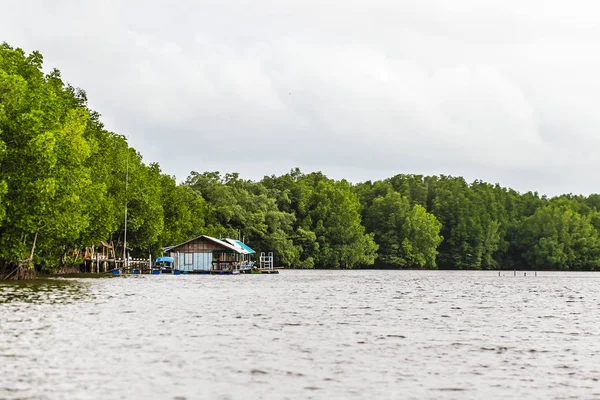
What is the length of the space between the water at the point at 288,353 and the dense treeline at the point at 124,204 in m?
23.9

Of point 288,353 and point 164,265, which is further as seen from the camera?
point 164,265

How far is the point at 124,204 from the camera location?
345ft

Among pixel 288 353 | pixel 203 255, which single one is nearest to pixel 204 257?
pixel 203 255

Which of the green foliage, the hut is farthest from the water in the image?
the green foliage

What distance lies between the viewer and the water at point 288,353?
18.6m

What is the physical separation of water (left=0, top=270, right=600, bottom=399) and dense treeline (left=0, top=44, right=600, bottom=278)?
78.5ft

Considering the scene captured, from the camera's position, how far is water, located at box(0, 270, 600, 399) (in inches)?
733

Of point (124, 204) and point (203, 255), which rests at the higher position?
point (124, 204)

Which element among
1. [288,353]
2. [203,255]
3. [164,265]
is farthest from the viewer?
[164,265]

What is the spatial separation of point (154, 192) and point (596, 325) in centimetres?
8632

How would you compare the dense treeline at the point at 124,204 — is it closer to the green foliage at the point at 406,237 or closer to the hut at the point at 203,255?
the green foliage at the point at 406,237

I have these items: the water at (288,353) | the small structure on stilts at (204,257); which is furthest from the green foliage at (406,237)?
the water at (288,353)

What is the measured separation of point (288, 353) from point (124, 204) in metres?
83.6

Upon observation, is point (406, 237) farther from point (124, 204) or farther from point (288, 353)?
point (288, 353)
